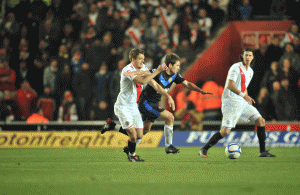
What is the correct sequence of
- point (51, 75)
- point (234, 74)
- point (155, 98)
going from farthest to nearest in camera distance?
1. point (51, 75)
2. point (155, 98)
3. point (234, 74)

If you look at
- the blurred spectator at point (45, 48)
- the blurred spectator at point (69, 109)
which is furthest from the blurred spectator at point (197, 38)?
the blurred spectator at point (45, 48)

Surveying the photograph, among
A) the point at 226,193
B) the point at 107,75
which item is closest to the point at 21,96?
the point at 107,75

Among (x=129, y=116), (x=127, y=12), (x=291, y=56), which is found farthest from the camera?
(x=127, y=12)

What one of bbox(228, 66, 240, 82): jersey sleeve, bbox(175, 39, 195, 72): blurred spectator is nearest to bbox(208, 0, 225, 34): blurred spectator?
bbox(175, 39, 195, 72): blurred spectator

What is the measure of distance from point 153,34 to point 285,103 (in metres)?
4.46

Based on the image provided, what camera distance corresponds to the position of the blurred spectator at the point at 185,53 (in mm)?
13656

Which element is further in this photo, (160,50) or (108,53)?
(108,53)

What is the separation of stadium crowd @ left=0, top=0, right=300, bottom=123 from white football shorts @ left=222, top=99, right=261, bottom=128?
4117 millimetres

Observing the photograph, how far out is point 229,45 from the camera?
14.5 meters

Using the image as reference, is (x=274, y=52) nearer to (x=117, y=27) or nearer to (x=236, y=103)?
(x=117, y=27)

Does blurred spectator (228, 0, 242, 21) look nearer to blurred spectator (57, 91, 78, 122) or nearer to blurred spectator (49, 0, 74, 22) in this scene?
blurred spectator (49, 0, 74, 22)

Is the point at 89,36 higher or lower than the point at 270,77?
higher

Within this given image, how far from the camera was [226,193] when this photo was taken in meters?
4.21

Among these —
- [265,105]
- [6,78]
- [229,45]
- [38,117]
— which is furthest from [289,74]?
[6,78]
